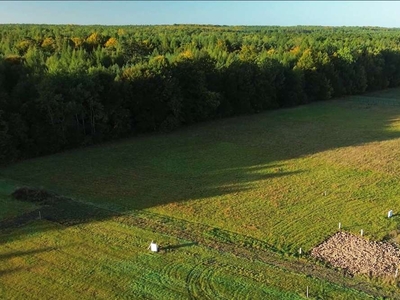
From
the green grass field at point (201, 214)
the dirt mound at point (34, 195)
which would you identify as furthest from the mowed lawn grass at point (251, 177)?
the dirt mound at point (34, 195)

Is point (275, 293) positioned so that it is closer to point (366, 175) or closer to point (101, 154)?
point (366, 175)

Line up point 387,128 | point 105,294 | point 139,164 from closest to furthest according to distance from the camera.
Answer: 1. point 105,294
2. point 139,164
3. point 387,128

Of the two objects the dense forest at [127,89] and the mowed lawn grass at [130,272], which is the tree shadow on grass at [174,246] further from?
the dense forest at [127,89]

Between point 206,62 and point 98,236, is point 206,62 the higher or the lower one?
the higher one

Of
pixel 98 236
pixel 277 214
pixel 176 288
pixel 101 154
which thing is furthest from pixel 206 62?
pixel 176 288

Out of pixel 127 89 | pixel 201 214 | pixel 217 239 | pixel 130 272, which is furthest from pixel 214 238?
pixel 127 89

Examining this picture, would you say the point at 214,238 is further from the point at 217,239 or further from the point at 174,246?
the point at 174,246

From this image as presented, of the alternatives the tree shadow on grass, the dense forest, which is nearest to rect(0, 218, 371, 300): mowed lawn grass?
the tree shadow on grass
